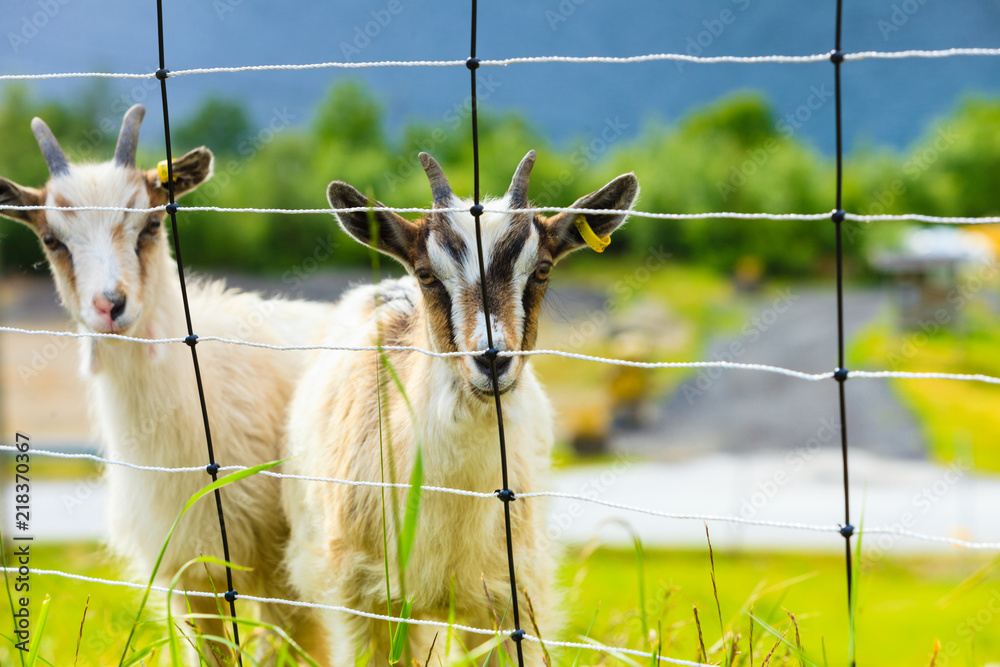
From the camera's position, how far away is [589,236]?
2070 millimetres

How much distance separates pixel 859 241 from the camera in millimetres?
17844

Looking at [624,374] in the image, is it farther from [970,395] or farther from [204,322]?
[204,322]

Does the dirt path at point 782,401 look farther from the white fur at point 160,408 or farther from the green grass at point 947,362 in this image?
the white fur at point 160,408

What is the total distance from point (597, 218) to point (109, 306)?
55.7 inches

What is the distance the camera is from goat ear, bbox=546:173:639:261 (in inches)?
81.4

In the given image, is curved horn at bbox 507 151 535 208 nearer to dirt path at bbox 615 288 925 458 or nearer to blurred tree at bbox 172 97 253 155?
blurred tree at bbox 172 97 253 155

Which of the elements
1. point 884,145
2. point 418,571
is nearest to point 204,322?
point 418,571

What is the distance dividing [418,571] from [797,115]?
18.9m

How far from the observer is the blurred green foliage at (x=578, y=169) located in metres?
13.5

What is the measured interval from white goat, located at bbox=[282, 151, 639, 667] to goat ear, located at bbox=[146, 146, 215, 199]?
0.80m

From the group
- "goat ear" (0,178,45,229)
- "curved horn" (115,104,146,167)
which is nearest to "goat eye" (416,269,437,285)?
"curved horn" (115,104,146,167)

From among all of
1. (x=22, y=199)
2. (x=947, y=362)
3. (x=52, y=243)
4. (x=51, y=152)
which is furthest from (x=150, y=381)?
(x=947, y=362)

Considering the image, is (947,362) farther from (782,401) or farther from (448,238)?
(448,238)

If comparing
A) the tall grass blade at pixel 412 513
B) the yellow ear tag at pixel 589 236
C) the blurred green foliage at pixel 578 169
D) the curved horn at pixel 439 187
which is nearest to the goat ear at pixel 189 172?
the curved horn at pixel 439 187
